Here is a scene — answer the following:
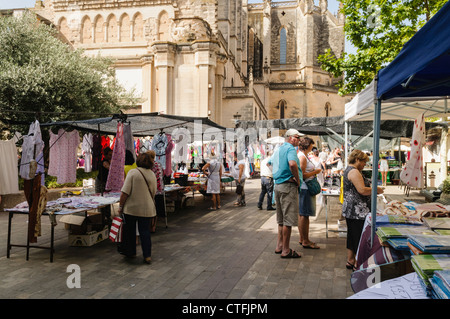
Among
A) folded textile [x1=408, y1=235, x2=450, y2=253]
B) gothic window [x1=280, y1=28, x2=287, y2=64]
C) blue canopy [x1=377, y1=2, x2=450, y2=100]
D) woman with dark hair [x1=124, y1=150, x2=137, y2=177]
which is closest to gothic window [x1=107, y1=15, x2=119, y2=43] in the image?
woman with dark hair [x1=124, y1=150, x2=137, y2=177]

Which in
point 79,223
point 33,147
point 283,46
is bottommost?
point 79,223

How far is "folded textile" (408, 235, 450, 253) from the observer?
2266 millimetres

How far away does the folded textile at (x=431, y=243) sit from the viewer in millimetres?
2266

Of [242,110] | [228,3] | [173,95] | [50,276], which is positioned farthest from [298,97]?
[50,276]

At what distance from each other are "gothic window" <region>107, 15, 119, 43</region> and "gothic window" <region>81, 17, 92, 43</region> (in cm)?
163

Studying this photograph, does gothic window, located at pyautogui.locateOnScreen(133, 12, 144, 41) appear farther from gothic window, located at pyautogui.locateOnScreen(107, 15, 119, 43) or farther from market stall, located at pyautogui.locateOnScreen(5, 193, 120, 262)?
market stall, located at pyautogui.locateOnScreen(5, 193, 120, 262)

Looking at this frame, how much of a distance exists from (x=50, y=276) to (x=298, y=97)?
5212 cm

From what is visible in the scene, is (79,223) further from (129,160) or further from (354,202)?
(354,202)

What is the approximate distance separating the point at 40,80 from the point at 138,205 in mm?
11361

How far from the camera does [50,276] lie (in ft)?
15.4

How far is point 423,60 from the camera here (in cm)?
229

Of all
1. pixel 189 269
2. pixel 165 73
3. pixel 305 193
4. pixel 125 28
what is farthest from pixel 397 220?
pixel 125 28

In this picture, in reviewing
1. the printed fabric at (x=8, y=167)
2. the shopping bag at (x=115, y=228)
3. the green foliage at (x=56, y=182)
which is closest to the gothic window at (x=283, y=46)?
the green foliage at (x=56, y=182)

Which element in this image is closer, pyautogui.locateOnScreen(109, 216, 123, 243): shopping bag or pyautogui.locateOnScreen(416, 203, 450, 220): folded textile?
pyautogui.locateOnScreen(416, 203, 450, 220): folded textile
